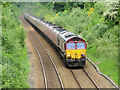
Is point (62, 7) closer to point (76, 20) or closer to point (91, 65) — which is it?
point (76, 20)

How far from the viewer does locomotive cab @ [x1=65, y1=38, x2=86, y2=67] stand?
67.0ft

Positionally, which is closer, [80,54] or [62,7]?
[80,54]

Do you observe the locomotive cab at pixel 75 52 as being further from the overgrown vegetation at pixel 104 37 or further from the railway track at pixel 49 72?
the overgrown vegetation at pixel 104 37

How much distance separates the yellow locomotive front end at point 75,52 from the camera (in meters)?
20.4

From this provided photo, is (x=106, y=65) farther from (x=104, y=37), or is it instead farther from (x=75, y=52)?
(x=104, y=37)

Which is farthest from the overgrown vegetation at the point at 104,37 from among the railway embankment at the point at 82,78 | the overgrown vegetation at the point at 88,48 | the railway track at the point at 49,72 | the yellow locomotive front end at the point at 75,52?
the railway track at the point at 49,72

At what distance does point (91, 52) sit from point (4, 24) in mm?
11626

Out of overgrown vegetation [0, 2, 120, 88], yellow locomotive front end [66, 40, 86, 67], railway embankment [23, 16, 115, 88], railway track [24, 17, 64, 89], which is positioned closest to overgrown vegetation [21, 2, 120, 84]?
overgrown vegetation [0, 2, 120, 88]

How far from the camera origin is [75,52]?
20438 mm

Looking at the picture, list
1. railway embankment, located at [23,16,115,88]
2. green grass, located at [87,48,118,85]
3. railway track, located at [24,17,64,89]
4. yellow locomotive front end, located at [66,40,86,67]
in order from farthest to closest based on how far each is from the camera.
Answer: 1. yellow locomotive front end, located at [66,40,86,67]
2. green grass, located at [87,48,118,85]
3. railway track, located at [24,17,64,89]
4. railway embankment, located at [23,16,115,88]

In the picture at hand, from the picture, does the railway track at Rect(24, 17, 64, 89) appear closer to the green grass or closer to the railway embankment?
the railway embankment

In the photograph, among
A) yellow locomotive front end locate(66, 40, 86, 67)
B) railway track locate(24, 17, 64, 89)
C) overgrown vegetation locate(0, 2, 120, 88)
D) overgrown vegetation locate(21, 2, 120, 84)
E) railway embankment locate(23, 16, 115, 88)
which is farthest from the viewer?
yellow locomotive front end locate(66, 40, 86, 67)

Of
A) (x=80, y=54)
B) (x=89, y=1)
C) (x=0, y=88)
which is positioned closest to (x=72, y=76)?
(x=80, y=54)

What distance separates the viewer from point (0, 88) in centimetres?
1166
